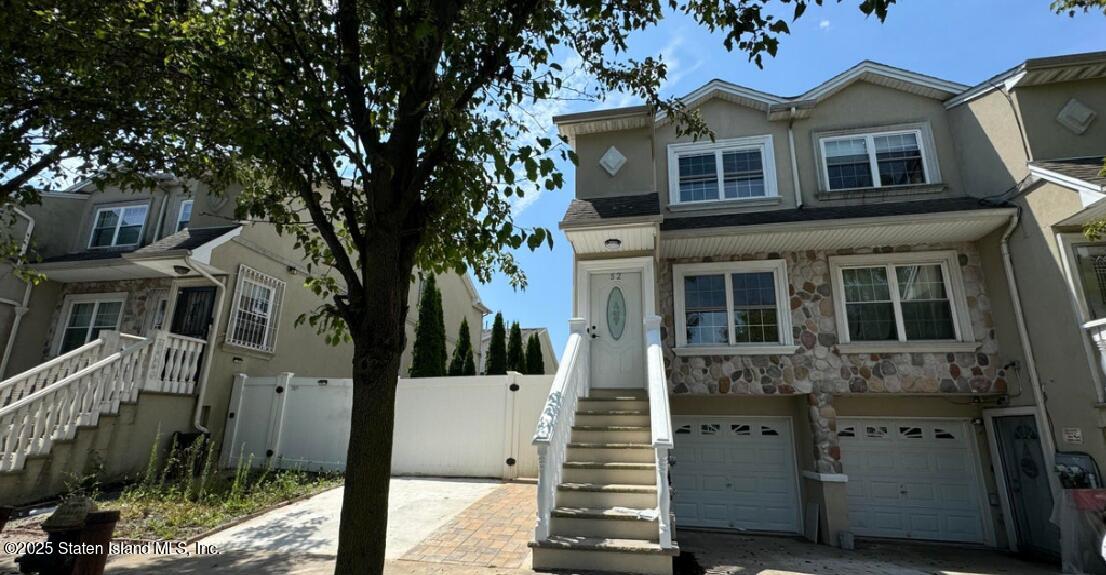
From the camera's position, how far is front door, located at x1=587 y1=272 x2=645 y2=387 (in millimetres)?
8477

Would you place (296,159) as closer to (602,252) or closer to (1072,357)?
(602,252)

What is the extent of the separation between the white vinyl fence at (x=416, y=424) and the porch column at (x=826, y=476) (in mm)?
4472

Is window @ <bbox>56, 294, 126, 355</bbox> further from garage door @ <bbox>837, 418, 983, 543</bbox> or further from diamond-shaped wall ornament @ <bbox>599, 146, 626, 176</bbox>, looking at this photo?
garage door @ <bbox>837, 418, 983, 543</bbox>

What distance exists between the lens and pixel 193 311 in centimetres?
1067

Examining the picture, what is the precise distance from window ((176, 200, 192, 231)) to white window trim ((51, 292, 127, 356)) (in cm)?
191

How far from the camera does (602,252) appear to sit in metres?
8.88

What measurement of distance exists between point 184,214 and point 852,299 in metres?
14.4

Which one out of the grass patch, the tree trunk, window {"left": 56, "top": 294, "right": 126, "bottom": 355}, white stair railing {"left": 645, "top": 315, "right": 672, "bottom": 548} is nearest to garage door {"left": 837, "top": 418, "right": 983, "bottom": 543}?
white stair railing {"left": 645, "top": 315, "right": 672, "bottom": 548}

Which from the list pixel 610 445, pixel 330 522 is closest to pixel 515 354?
pixel 610 445

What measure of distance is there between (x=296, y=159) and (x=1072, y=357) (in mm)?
9657

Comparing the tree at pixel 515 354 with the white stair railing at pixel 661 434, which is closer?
the white stair railing at pixel 661 434

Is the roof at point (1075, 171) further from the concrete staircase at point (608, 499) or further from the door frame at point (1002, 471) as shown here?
the concrete staircase at point (608, 499)

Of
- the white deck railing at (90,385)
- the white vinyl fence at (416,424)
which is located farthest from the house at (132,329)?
the white vinyl fence at (416,424)

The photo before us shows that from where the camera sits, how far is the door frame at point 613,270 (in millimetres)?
8523
